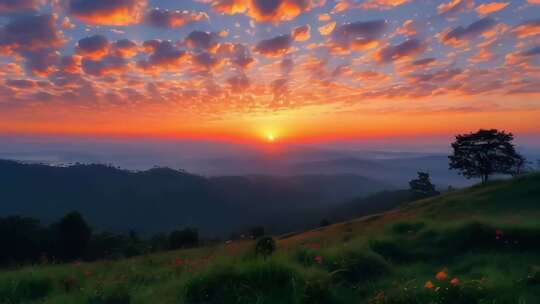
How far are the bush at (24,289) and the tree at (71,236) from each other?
3464 centimetres

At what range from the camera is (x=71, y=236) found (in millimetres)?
37688

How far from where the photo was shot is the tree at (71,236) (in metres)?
37.7

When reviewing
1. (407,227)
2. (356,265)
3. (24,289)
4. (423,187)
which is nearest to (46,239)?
(24,289)

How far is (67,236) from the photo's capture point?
37.6 meters

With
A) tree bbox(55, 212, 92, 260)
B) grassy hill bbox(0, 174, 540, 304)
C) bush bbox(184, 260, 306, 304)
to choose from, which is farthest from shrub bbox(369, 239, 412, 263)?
tree bbox(55, 212, 92, 260)

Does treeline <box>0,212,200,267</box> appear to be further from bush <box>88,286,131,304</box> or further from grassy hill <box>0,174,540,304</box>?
bush <box>88,286,131,304</box>

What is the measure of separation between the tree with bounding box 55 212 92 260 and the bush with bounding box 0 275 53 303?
3464 cm

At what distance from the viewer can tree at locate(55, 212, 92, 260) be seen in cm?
3772

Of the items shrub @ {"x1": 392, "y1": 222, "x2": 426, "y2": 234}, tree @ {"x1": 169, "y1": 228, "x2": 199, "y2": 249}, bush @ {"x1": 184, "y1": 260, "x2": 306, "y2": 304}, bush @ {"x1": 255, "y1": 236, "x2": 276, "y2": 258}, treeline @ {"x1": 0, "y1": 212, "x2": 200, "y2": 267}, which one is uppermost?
bush @ {"x1": 184, "y1": 260, "x2": 306, "y2": 304}

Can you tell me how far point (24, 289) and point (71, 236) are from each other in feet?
Answer: 116

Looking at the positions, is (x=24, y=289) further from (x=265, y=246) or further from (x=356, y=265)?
(x=356, y=265)

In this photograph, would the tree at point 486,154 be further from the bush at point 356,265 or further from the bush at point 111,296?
the bush at point 111,296

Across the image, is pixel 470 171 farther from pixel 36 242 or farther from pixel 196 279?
pixel 36 242

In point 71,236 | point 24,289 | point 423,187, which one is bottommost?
point 71,236
